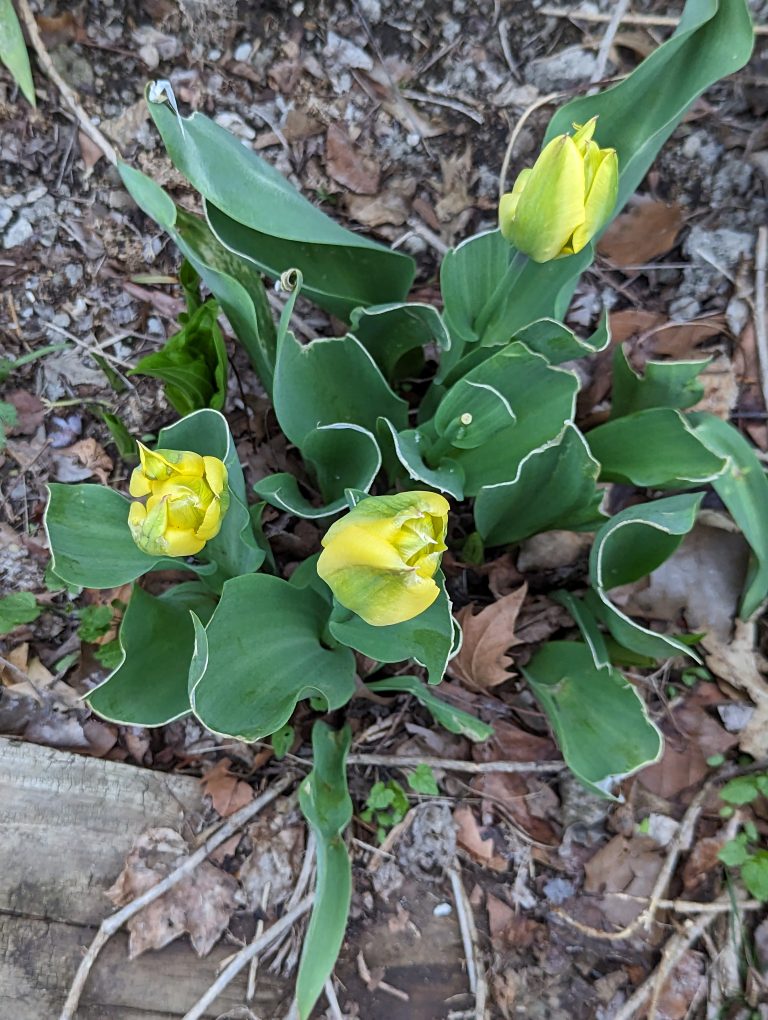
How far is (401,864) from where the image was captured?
158cm

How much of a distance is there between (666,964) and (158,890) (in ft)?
3.50

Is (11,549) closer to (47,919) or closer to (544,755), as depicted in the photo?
(47,919)

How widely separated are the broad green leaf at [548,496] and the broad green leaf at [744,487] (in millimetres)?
267

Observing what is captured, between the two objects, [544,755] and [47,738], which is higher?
[47,738]

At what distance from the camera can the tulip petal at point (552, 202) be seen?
0.94 metres

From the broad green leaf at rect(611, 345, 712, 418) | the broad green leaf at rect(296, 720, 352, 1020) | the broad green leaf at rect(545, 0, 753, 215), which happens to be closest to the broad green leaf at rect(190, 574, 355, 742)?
the broad green leaf at rect(296, 720, 352, 1020)

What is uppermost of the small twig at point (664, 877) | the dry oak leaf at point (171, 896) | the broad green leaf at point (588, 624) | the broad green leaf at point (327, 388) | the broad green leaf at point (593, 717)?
the broad green leaf at point (327, 388)

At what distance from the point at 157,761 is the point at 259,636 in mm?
640

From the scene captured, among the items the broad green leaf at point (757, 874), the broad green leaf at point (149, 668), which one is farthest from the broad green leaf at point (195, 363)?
the broad green leaf at point (757, 874)

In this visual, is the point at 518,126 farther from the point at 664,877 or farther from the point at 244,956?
the point at 244,956

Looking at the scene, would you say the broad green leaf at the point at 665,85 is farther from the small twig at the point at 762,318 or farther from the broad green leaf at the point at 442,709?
the broad green leaf at the point at 442,709

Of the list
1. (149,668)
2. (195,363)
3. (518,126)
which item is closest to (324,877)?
(149,668)

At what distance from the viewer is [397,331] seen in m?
1.50

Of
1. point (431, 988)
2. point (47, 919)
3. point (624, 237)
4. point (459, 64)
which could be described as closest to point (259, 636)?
point (47, 919)
